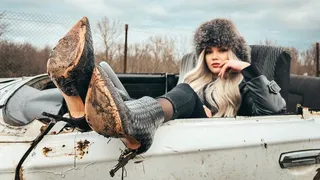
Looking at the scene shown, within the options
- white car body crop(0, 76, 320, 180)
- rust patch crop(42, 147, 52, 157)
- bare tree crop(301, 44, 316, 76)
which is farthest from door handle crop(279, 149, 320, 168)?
bare tree crop(301, 44, 316, 76)

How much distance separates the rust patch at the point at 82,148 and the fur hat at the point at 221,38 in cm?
152

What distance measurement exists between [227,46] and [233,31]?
15 cm

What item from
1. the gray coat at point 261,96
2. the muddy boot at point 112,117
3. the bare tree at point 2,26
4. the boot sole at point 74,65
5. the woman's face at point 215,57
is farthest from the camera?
the bare tree at point 2,26

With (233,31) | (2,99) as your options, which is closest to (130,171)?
(2,99)

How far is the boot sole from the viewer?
145 cm

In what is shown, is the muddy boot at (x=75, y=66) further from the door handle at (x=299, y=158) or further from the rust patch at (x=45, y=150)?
the door handle at (x=299, y=158)

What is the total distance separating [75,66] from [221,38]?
4.95 feet

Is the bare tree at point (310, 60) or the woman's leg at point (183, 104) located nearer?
the woman's leg at point (183, 104)

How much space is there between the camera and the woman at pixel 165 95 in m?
1.37

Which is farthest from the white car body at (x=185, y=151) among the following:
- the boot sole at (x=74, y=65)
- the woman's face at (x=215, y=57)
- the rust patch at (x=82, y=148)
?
the woman's face at (x=215, y=57)

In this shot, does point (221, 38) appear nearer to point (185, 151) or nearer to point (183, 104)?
point (183, 104)

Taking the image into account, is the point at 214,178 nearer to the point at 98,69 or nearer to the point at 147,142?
the point at 147,142

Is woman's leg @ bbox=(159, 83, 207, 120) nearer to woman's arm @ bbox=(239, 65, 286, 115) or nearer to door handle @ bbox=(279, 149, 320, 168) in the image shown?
woman's arm @ bbox=(239, 65, 286, 115)

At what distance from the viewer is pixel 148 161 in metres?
1.51
